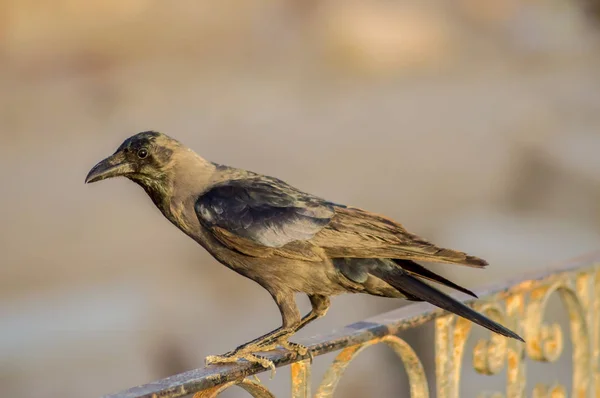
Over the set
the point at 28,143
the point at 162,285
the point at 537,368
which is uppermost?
the point at 28,143

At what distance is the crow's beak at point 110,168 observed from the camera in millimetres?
2842

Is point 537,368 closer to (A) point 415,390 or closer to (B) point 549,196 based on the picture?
(B) point 549,196

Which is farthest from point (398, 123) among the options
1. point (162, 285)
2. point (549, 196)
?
point (162, 285)

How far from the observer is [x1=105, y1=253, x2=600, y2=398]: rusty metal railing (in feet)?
8.13

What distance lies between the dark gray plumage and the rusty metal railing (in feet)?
0.40

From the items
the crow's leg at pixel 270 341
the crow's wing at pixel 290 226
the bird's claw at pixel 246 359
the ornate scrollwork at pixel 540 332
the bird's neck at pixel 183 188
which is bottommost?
the bird's claw at pixel 246 359

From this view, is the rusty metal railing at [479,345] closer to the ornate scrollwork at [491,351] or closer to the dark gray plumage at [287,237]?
the ornate scrollwork at [491,351]

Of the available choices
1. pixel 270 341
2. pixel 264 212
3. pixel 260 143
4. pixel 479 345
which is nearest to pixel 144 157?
pixel 264 212

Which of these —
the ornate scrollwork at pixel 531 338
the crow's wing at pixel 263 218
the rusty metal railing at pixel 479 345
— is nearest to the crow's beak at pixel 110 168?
the crow's wing at pixel 263 218

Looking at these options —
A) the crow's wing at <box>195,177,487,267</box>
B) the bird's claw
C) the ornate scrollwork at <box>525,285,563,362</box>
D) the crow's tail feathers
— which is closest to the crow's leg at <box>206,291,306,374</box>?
the bird's claw

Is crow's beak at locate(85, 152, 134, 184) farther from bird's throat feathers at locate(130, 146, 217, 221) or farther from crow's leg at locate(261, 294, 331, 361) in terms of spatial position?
crow's leg at locate(261, 294, 331, 361)

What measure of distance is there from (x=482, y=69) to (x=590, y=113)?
1355 millimetres

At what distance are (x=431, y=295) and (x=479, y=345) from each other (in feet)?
1.34

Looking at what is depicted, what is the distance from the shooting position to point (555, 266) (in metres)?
3.40
